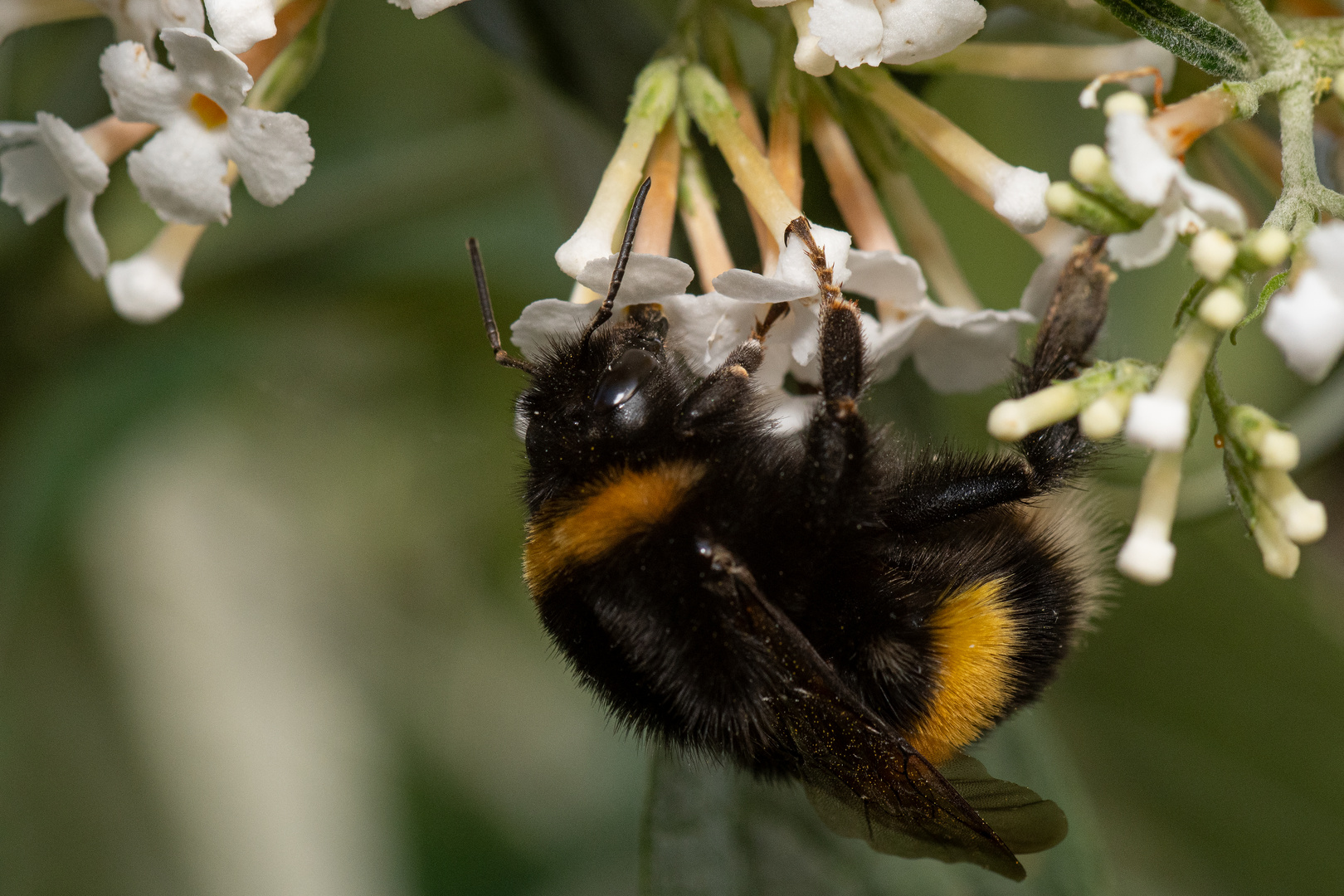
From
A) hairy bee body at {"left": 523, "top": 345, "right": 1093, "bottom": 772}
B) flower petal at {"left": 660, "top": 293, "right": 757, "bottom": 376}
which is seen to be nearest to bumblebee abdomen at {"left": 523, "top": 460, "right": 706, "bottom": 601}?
hairy bee body at {"left": 523, "top": 345, "right": 1093, "bottom": 772}

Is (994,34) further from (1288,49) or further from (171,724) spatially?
(171,724)

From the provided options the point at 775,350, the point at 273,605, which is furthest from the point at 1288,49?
the point at 273,605

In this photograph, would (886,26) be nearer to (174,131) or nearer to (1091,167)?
(1091,167)

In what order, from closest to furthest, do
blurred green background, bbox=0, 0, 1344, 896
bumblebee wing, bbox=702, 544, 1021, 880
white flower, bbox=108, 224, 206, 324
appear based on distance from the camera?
bumblebee wing, bbox=702, 544, 1021, 880 → white flower, bbox=108, 224, 206, 324 → blurred green background, bbox=0, 0, 1344, 896

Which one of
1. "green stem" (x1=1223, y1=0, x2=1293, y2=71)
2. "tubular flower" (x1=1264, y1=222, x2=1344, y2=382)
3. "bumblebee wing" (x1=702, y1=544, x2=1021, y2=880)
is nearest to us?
"tubular flower" (x1=1264, y1=222, x2=1344, y2=382)

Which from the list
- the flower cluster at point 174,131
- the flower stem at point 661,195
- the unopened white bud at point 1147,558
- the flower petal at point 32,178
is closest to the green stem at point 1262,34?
the unopened white bud at point 1147,558

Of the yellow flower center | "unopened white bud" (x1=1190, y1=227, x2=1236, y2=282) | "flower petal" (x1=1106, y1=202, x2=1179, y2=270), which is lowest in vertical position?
the yellow flower center

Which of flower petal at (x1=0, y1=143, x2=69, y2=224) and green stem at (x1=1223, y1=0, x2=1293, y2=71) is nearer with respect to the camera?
green stem at (x1=1223, y1=0, x2=1293, y2=71)

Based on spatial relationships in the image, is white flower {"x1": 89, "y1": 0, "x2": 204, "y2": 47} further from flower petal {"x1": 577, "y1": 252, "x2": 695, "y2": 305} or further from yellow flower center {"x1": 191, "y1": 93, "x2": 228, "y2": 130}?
flower petal {"x1": 577, "y1": 252, "x2": 695, "y2": 305}
